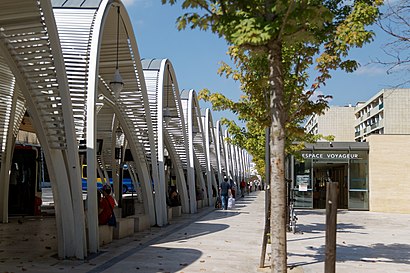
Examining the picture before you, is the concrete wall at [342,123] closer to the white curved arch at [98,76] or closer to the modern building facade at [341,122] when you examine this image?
the modern building facade at [341,122]

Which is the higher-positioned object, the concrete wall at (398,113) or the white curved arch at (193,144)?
the concrete wall at (398,113)

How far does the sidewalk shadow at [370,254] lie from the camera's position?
39.8ft

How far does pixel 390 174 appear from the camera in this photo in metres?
31.5

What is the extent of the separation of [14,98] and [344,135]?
92253mm

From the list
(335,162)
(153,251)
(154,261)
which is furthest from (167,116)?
(335,162)

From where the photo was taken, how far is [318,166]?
33656 millimetres

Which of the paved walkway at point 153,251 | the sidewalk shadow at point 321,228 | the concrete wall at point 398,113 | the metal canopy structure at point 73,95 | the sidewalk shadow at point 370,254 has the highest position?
the concrete wall at point 398,113

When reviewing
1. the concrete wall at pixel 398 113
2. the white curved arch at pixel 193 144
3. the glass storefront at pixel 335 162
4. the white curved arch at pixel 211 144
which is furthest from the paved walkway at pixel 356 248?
the concrete wall at pixel 398 113

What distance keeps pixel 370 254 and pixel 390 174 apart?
64.6ft

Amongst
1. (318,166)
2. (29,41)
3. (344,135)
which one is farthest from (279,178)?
(344,135)

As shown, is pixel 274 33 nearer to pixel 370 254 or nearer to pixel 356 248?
pixel 370 254

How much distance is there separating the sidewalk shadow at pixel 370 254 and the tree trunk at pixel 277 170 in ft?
13.6

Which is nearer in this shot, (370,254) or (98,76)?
(370,254)

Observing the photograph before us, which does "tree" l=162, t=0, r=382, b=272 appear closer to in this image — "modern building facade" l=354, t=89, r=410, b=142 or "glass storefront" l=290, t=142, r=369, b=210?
"glass storefront" l=290, t=142, r=369, b=210
